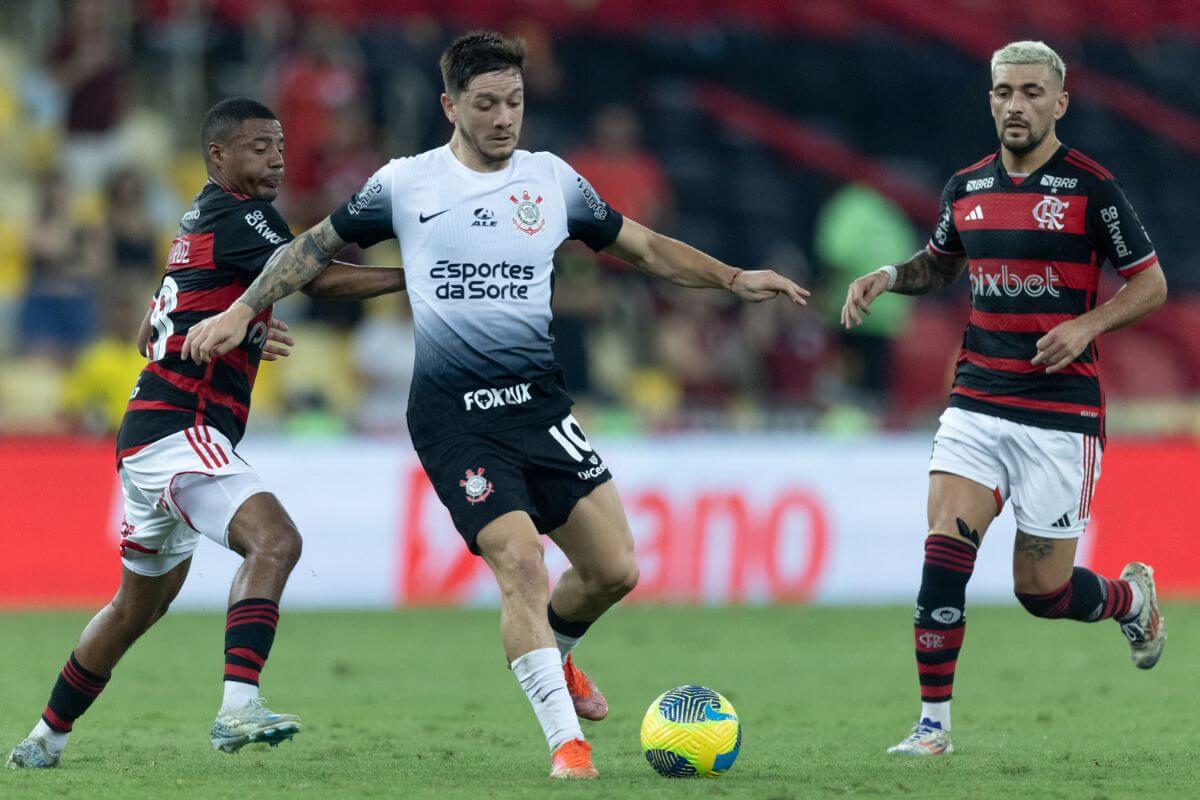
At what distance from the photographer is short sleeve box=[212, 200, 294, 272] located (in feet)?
25.2

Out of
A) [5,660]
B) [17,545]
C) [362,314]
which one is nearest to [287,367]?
[362,314]

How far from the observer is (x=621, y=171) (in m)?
18.1

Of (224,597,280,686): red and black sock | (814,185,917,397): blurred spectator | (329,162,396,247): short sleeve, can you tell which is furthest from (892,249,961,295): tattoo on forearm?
(814,185,917,397): blurred spectator

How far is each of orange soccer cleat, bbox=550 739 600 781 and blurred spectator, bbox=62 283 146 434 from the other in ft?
28.5

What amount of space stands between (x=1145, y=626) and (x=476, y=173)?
3.83 m

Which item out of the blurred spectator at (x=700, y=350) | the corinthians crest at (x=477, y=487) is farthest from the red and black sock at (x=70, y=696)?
the blurred spectator at (x=700, y=350)

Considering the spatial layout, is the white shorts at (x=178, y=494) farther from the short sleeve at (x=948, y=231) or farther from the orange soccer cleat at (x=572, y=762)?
the short sleeve at (x=948, y=231)

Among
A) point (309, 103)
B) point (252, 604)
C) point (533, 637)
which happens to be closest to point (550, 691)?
point (533, 637)

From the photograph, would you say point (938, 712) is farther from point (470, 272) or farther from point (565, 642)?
point (470, 272)

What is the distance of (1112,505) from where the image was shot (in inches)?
615

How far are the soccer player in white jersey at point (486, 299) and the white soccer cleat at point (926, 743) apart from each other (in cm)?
149

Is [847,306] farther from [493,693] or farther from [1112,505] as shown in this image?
[1112,505]

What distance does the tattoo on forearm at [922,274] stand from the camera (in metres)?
8.65

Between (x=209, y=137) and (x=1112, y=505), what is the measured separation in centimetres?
989
